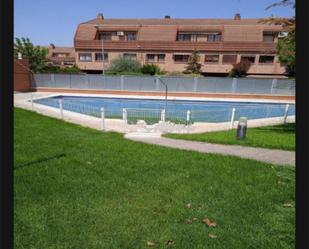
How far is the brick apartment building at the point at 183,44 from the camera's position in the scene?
139ft

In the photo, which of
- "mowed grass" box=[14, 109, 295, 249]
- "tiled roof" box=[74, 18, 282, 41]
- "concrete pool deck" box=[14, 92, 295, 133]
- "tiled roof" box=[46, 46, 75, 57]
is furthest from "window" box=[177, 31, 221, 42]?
"tiled roof" box=[46, 46, 75, 57]

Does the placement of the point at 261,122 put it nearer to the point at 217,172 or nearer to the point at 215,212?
the point at 217,172

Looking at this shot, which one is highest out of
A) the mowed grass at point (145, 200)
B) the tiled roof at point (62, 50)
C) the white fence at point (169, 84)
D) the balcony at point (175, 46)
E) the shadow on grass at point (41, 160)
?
the tiled roof at point (62, 50)

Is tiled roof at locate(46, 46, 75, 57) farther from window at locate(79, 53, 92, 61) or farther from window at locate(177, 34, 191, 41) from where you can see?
window at locate(177, 34, 191, 41)

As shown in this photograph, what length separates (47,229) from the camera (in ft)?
12.4

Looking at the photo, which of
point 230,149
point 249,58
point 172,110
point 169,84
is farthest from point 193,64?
point 230,149

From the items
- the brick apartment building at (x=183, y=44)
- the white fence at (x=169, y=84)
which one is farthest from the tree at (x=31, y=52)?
the white fence at (x=169, y=84)

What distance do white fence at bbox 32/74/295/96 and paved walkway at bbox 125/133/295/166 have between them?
18.6m

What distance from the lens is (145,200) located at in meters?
4.85

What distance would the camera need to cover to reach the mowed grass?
3.66 metres

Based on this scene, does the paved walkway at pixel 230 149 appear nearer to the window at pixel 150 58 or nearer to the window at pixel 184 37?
the window at pixel 150 58

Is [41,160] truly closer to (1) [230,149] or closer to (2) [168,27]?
(1) [230,149]

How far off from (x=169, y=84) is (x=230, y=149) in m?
20.7

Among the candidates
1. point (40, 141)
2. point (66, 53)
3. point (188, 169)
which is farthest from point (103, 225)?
point (66, 53)
